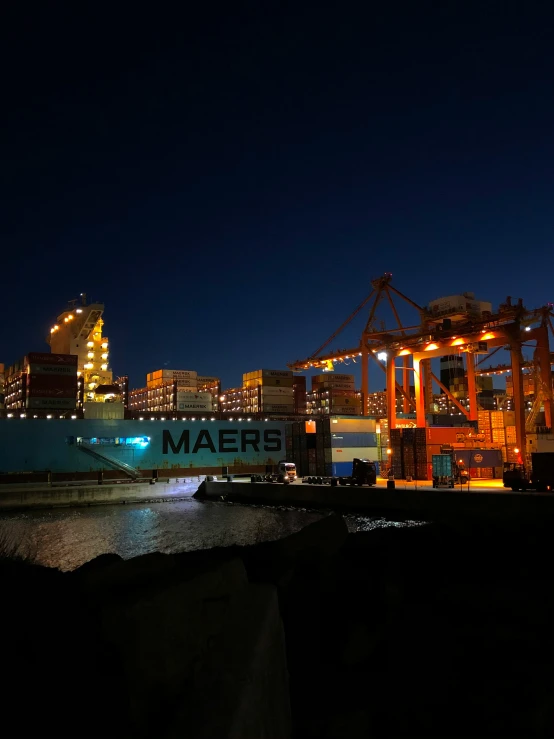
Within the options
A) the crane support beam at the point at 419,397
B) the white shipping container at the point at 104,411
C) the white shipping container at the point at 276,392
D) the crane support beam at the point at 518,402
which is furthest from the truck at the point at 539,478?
the white shipping container at the point at 276,392

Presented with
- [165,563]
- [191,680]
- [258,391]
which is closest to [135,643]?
[191,680]

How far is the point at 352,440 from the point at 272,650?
3870cm

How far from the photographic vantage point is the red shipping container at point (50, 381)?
4517 cm

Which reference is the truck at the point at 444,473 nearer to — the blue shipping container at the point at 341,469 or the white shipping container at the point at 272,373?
the blue shipping container at the point at 341,469

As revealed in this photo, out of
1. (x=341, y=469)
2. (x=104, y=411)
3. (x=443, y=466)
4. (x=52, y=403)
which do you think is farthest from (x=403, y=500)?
(x=52, y=403)

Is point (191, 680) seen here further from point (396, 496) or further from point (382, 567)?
point (396, 496)

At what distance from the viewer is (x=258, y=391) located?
76500mm

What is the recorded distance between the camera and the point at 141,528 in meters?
27.2

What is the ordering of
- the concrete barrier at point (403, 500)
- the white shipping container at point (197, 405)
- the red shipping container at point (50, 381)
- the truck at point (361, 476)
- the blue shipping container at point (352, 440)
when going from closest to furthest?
the concrete barrier at point (403, 500) < the truck at point (361, 476) < the blue shipping container at point (352, 440) < the red shipping container at point (50, 381) < the white shipping container at point (197, 405)

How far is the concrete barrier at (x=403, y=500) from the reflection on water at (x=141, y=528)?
1118 mm

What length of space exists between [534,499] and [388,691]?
18908 millimetres

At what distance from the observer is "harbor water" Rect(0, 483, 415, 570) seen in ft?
69.6

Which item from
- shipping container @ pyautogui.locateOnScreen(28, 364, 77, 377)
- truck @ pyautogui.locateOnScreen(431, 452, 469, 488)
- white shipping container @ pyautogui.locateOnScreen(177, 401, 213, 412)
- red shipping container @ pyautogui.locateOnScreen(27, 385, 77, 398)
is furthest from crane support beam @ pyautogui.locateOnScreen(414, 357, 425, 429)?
white shipping container @ pyautogui.locateOnScreen(177, 401, 213, 412)

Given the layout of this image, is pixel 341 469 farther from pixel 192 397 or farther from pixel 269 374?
pixel 192 397
